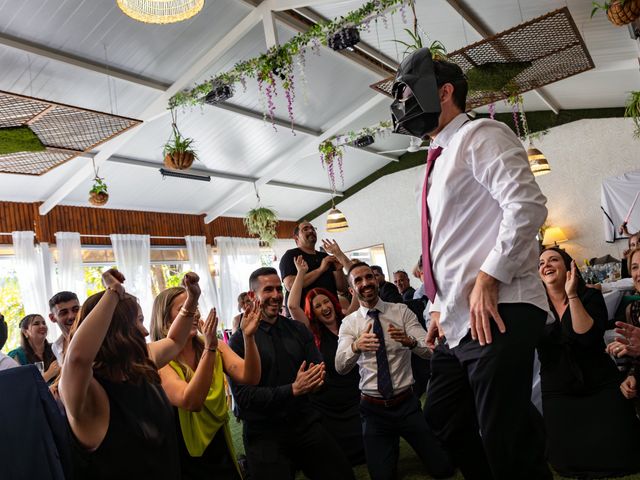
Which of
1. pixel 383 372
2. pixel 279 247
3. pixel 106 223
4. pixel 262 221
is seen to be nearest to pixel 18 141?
pixel 383 372

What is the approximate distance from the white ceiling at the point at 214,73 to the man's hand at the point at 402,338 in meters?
3.81

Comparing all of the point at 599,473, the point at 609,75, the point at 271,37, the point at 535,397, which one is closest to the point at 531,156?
the point at 609,75

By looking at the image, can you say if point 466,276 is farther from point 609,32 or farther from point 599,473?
point 609,32

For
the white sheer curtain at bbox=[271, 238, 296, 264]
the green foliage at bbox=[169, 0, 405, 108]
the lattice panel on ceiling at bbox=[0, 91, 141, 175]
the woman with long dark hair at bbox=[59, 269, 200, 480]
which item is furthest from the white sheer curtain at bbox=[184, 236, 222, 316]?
the woman with long dark hair at bbox=[59, 269, 200, 480]

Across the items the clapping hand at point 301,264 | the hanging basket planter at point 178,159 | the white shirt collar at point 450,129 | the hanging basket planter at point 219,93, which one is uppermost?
the hanging basket planter at point 219,93

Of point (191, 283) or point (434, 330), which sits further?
point (191, 283)

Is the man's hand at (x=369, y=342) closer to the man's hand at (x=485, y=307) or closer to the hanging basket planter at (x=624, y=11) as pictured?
the man's hand at (x=485, y=307)

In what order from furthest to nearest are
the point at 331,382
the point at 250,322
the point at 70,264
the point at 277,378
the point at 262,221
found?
the point at 262,221 < the point at 70,264 < the point at 331,382 < the point at 277,378 < the point at 250,322

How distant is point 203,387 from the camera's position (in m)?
2.43

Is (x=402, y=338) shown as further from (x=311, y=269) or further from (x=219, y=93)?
(x=219, y=93)

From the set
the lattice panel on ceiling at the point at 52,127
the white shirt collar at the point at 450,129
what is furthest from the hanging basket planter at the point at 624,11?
the lattice panel on ceiling at the point at 52,127

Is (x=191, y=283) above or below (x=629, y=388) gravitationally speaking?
above

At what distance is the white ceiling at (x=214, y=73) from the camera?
18.4 ft

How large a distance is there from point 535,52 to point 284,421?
4.12 meters
